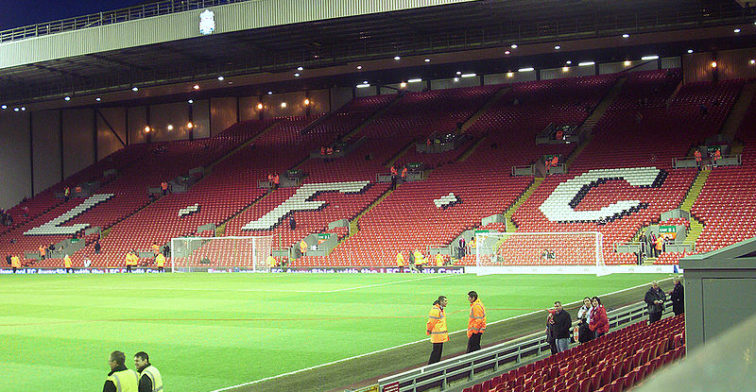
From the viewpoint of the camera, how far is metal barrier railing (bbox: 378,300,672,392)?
11.2 metres

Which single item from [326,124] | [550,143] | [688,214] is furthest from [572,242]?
[326,124]

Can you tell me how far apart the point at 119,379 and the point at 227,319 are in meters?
13.4

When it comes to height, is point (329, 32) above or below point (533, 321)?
A: above

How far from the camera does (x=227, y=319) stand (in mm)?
21484

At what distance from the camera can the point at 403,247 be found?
40.8 metres

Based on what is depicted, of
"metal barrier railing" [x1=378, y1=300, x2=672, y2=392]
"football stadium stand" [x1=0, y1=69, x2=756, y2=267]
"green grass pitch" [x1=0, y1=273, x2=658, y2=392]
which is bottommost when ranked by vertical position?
"green grass pitch" [x1=0, y1=273, x2=658, y2=392]

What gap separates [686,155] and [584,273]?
419 inches

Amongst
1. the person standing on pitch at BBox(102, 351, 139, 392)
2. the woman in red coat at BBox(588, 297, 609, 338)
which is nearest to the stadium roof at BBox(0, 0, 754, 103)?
the woman in red coat at BBox(588, 297, 609, 338)

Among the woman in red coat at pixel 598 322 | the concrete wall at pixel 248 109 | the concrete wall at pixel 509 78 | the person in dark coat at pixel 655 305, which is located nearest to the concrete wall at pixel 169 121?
the concrete wall at pixel 248 109

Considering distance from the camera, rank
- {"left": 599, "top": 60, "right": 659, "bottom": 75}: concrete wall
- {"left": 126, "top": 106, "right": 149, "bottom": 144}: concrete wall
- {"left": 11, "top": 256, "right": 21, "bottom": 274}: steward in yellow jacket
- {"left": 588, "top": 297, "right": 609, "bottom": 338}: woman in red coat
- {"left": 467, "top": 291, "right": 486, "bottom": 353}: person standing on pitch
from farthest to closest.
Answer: {"left": 126, "top": 106, "right": 149, "bottom": 144}: concrete wall < {"left": 599, "top": 60, "right": 659, "bottom": 75}: concrete wall < {"left": 11, "top": 256, "right": 21, "bottom": 274}: steward in yellow jacket < {"left": 588, "top": 297, "right": 609, "bottom": 338}: woman in red coat < {"left": 467, "top": 291, "right": 486, "bottom": 353}: person standing on pitch

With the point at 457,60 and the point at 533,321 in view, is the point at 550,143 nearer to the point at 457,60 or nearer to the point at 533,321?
the point at 457,60

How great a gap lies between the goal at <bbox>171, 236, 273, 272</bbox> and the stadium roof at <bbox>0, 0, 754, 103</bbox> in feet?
29.7

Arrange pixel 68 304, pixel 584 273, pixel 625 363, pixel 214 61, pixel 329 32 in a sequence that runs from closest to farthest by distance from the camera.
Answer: pixel 625 363
pixel 68 304
pixel 584 273
pixel 329 32
pixel 214 61

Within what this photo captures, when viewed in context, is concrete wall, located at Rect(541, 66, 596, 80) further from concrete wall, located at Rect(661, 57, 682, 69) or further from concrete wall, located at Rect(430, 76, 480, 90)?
concrete wall, located at Rect(430, 76, 480, 90)
